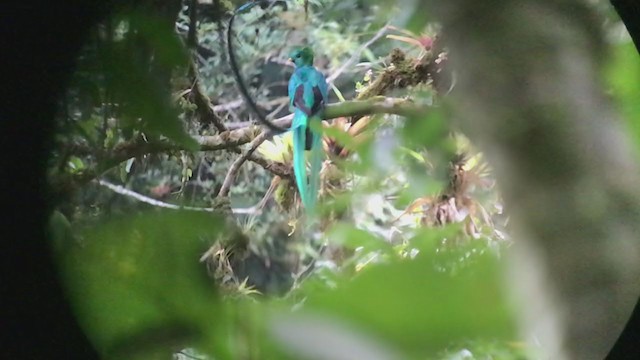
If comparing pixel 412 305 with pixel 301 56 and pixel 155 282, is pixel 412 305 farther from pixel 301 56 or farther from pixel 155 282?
pixel 301 56

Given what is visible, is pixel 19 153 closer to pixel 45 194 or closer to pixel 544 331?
pixel 45 194

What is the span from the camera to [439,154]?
473 millimetres

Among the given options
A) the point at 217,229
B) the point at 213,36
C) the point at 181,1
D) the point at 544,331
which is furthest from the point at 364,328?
the point at 213,36

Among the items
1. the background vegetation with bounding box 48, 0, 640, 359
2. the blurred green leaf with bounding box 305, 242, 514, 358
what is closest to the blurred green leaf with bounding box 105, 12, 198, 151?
the background vegetation with bounding box 48, 0, 640, 359

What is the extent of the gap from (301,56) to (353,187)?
18 centimetres

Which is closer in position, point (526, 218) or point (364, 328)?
point (364, 328)

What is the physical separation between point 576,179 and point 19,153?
306 mm

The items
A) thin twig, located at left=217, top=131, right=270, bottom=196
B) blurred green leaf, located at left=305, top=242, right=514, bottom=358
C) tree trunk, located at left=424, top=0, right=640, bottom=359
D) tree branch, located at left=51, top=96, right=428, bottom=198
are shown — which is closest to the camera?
blurred green leaf, located at left=305, top=242, right=514, bottom=358

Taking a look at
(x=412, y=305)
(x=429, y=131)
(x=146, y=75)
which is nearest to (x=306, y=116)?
(x=429, y=131)

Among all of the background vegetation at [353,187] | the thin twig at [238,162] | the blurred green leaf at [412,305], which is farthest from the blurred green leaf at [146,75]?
the thin twig at [238,162]

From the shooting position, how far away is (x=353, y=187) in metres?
0.48

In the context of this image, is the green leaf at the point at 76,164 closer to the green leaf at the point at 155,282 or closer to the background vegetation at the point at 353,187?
the background vegetation at the point at 353,187

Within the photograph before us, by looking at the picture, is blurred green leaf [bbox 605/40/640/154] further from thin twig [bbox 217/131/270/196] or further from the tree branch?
thin twig [bbox 217/131/270/196]

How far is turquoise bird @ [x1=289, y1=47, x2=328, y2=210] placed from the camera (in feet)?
1.77
